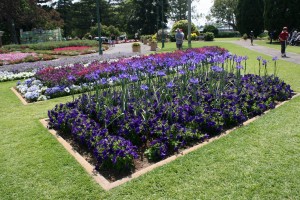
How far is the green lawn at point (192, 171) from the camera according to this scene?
10.6 ft

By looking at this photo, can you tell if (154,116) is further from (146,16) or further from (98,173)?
(146,16)

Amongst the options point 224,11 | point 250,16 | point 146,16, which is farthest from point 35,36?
point 224,11

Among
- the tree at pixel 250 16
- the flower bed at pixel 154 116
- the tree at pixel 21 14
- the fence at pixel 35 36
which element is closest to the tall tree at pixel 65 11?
the tree at pixel 21 14

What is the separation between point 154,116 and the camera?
482 centimetres

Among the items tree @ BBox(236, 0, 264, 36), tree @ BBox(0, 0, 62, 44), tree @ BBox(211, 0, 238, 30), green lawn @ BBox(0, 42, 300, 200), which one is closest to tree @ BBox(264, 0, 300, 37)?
tree @ BBox(236, 0, 264, 36)

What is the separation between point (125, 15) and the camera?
60406mm

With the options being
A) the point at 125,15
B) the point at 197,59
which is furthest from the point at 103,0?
the point at 197,59

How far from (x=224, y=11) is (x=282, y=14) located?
43858mm

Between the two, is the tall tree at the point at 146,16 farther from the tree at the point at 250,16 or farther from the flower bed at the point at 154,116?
the flower bed at the point at 154,116

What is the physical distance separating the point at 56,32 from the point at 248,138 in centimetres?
3855

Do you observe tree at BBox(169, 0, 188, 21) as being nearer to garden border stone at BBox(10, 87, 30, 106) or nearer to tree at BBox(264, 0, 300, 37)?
tree at BBox(264, 0, 300, 37)

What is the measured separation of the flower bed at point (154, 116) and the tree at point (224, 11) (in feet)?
209

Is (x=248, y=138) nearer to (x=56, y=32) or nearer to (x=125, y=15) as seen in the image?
(x=56, y=32)

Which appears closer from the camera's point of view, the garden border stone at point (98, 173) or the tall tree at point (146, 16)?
the garden border stone at point (98, 173)
